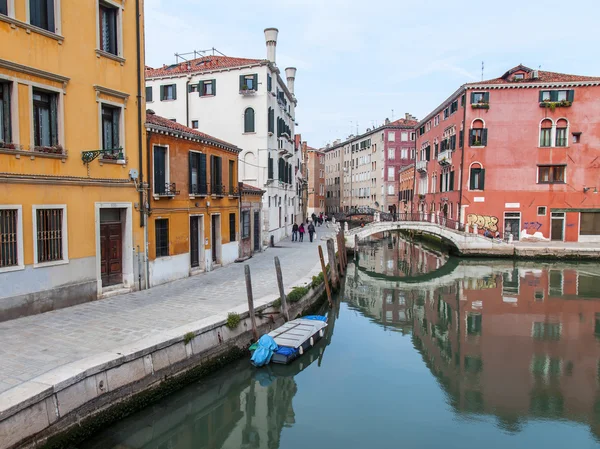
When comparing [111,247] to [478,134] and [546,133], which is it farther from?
[546,133]

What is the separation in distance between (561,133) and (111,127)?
31.3 m


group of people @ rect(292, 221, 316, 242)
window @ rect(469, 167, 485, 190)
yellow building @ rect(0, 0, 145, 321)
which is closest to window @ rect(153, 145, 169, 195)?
yellow building @ rect(0, 0, 145, 321)

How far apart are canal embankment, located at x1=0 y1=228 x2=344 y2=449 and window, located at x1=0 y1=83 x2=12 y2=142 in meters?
5.50

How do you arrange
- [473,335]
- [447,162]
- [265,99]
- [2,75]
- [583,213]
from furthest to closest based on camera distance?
[447,162] → [583,213] → [265,99] → [473,335] → [2,75]

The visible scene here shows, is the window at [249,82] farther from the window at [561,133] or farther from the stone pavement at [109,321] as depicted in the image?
the window at [561,133]

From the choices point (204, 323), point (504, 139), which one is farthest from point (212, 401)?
point (504, 139)

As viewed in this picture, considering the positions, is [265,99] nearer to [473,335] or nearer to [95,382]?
[473,335]

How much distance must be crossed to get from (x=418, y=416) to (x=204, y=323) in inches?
195

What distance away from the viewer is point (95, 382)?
710 cm

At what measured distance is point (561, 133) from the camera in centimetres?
3167

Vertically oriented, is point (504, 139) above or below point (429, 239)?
above

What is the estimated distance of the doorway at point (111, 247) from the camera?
12.3 meters

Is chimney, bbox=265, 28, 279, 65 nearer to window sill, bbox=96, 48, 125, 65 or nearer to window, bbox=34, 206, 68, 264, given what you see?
window sill, bbox=96, 48, 125, 65

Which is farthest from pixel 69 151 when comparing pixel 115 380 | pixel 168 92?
pixel 168 92
